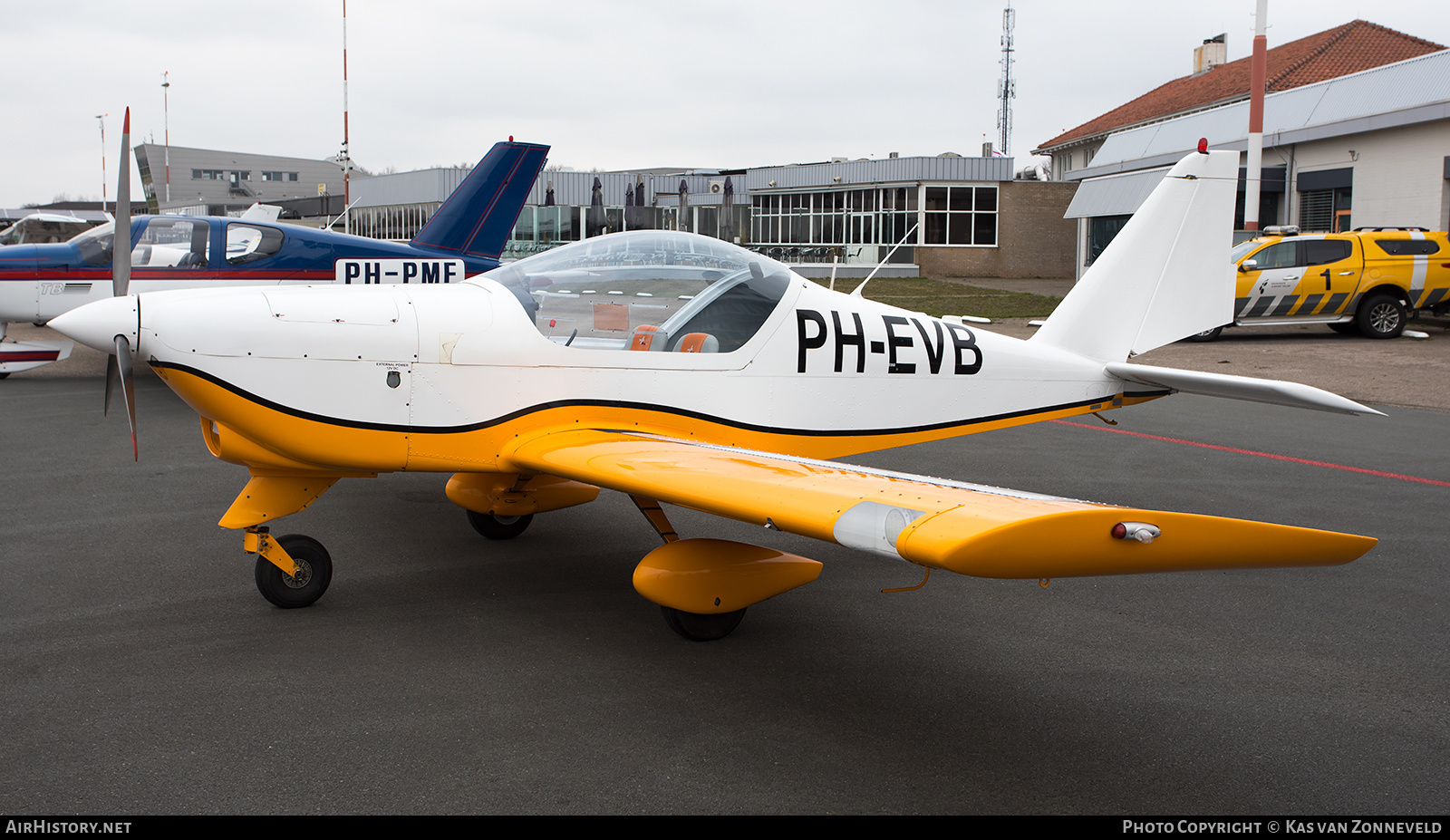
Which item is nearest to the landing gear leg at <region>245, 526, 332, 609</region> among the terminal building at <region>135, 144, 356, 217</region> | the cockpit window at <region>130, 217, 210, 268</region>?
the cockpit window at <region>130, 217, 210, 268</region>

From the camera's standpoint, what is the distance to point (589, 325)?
4770mm

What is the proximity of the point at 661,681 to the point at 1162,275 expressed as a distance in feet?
13.6

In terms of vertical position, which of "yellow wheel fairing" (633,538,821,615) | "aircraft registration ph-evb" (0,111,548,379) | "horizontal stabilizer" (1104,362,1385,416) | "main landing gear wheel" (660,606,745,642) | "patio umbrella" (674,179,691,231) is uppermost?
"patio umbrella" (674,179,691,231)

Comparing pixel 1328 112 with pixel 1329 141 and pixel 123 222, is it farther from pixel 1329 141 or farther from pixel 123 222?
pixel 123 222

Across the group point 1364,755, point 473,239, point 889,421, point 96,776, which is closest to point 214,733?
point 96,776

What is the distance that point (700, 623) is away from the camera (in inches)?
166

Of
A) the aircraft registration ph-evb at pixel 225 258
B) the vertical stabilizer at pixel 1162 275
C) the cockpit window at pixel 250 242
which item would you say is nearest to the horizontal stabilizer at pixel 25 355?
the aircraft registration ph-evb at pixel 225 258

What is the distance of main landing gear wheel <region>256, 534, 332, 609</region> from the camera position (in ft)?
14.7

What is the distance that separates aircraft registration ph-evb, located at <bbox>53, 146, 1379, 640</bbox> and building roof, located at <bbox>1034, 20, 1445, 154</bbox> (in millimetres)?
27429

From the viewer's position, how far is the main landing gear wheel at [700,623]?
4.20 metres

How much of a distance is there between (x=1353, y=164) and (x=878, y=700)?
79.0ft

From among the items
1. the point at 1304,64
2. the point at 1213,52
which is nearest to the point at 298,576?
the point at 1304,64

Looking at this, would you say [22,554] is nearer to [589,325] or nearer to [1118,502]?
[589,325]

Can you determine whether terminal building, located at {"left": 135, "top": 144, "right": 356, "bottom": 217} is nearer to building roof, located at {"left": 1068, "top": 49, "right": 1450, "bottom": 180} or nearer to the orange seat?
building roof, located at {"left": 1068, "top": 49, "right": 1450, "bottom": 180}
